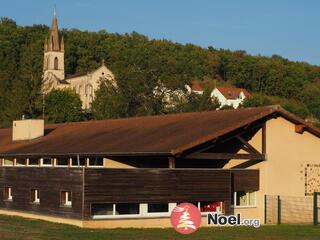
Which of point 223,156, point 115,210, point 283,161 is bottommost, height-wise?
point 115,210

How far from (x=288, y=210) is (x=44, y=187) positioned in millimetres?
10924

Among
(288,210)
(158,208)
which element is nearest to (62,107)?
(288,210)

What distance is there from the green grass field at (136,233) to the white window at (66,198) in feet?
4.81

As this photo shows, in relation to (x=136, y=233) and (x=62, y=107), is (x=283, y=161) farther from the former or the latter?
(x=62, y=107)

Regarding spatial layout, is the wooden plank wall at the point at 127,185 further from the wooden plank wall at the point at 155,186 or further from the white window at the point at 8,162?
the white window at the point at 8,162

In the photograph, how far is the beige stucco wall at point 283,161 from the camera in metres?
31.1

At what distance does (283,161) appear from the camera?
31781mm

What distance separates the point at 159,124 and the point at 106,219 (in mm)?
7792

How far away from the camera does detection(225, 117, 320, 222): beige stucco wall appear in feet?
102

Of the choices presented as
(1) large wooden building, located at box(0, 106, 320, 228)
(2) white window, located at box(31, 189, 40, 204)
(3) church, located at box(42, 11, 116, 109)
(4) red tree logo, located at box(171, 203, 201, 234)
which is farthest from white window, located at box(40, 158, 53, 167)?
(3) church, located at box(42, 11, 116, 109)

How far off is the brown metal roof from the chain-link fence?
3.55 metres

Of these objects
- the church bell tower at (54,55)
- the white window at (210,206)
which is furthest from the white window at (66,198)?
the church bell tower at (54,55)

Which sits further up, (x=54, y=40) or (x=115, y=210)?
(x=54, y=40)

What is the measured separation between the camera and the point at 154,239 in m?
20.6
